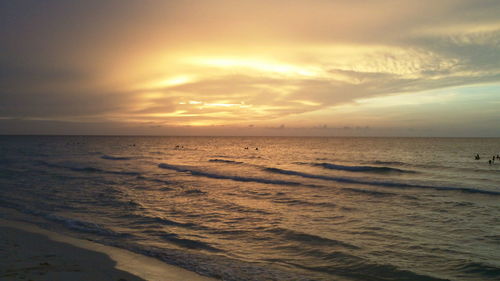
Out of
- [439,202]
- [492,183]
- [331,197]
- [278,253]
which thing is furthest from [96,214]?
[492,183]

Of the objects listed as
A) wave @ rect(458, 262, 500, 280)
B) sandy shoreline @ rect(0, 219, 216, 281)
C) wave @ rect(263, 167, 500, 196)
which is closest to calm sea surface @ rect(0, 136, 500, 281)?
wave @ rect(458, 262, 500, 280)

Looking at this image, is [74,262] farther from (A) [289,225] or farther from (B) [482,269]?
(B) [482,269]

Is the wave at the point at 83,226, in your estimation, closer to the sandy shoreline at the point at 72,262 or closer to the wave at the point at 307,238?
the sandy shoreline at the point at 72,262

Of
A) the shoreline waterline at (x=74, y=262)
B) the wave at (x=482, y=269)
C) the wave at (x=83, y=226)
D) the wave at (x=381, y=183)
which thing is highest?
the shoreline waterline at (x=74, y=262)

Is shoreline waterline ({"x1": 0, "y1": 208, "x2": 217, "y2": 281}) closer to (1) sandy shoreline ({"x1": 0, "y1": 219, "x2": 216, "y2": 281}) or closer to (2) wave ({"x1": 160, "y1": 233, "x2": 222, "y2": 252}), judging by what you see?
(1) sandy shoreline ({"x1": 0, "y1": 219, "x2": 216, "y2": 281})

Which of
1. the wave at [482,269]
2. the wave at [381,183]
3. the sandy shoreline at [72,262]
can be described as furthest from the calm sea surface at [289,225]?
the sandy shoreline at [72,262]

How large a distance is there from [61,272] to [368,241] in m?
9.33

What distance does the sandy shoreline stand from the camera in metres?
7.54

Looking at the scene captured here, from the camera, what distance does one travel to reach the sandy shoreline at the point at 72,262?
24.7ft

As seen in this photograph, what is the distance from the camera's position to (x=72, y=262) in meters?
8.46

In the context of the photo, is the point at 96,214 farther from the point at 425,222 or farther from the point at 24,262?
the point at 425,222

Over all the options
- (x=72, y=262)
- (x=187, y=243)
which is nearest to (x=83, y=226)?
(x=72, y=262)

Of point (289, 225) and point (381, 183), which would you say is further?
point (381, 183)

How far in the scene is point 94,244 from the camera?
1038cm
